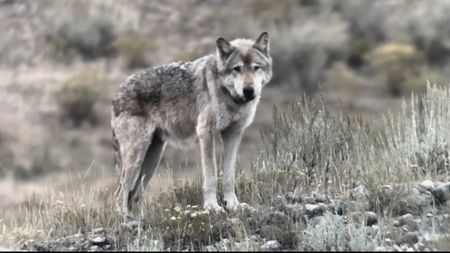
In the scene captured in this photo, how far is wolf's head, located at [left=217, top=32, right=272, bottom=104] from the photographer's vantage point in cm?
1012

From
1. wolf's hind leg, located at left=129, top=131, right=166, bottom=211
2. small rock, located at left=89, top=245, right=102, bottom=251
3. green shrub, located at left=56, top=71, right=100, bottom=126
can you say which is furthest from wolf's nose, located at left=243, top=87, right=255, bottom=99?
green shrub, located at left=56, top=71, right=100, bottom=126

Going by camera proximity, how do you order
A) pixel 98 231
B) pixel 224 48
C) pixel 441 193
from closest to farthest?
pixel 98 231, pixel 441 193, pixel 224 48

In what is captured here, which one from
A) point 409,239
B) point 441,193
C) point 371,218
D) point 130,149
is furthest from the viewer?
point 130,149

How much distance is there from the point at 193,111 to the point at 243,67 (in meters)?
0.89

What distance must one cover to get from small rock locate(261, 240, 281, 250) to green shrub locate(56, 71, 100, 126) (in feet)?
91.3

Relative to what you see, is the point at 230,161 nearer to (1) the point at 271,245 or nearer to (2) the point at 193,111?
(2) the point at 193,111

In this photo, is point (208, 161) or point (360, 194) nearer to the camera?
point (360, 194)

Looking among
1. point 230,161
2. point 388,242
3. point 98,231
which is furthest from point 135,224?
point 388,242

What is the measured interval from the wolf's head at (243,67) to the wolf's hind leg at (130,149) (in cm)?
115

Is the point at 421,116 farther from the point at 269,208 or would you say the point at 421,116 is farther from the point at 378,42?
the point at 378,42

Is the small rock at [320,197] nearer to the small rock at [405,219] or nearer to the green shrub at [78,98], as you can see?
the small rock at [405,219]

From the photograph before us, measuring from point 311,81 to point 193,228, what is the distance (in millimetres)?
30451

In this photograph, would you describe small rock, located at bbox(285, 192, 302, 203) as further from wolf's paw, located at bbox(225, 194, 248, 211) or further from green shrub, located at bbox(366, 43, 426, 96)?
green shrub, located at bbox(366, 43, 426, 96)

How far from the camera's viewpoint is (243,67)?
1027 centimetres
